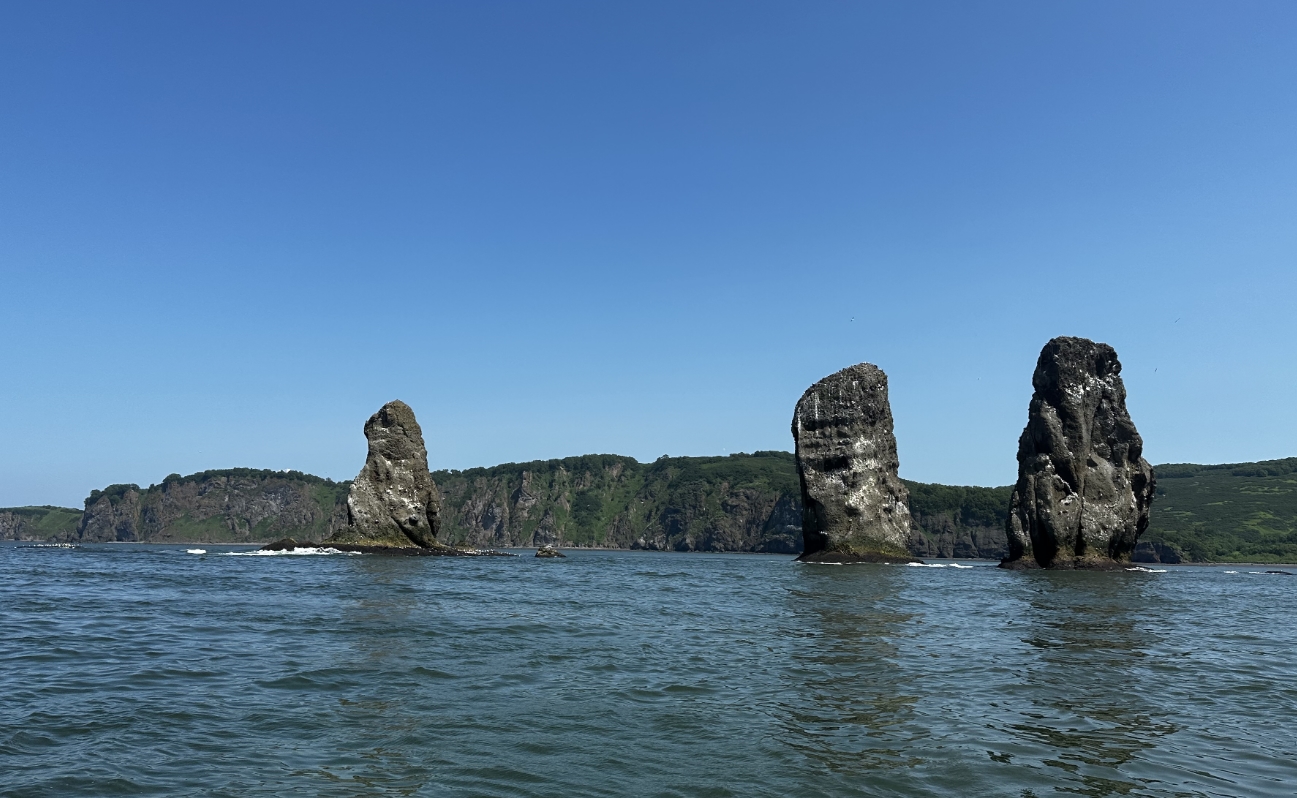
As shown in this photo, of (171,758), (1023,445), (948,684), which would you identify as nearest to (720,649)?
(948,684)

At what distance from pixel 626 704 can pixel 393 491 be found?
8626 centimetres

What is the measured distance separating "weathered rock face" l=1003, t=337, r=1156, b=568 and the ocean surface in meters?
55.4

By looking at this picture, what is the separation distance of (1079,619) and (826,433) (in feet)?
230

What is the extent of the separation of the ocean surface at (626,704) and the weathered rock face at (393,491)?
64.7m

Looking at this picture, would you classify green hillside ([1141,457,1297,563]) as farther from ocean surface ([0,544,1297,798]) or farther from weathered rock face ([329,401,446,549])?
ocean surface ([0,544,1297,798])

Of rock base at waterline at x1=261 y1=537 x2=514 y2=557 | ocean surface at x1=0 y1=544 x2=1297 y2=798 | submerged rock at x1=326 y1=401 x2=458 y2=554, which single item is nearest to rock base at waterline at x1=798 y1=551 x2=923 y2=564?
rock base at waterline at x1=261 y1=537 x2=514 y2=557

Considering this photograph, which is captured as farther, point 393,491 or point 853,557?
point 393,491

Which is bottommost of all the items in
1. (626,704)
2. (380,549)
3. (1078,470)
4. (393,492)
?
(380,549)

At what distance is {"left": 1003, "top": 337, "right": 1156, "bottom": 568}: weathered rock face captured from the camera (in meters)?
78.3

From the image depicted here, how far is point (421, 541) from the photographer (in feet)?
315

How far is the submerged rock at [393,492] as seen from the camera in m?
91.6

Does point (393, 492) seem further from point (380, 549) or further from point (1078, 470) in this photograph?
point (1078, 470)

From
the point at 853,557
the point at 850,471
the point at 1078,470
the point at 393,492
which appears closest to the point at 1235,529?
the point at 1078,470

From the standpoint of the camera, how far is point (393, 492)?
93.8 metres
